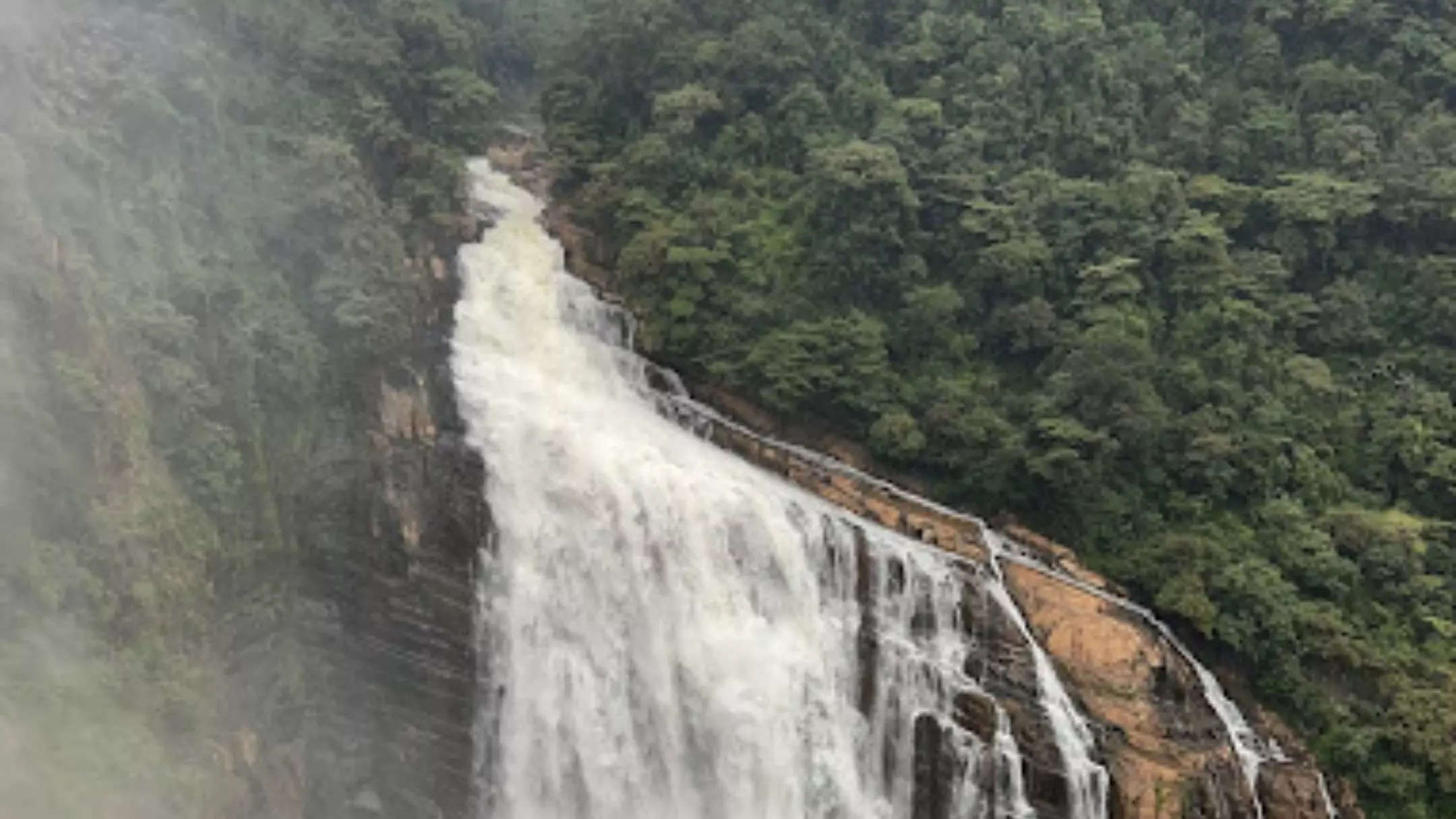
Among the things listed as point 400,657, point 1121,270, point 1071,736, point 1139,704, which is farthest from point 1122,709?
point 400,657

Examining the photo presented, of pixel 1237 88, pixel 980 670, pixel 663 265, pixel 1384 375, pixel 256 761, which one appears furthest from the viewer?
pixel 1237 88

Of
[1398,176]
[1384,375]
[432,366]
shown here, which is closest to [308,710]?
[432,366]

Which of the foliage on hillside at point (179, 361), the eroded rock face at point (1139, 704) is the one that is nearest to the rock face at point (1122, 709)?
the eroded rock face at point (1139, 704)

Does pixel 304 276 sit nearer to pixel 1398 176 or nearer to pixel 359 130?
pixel 359 130

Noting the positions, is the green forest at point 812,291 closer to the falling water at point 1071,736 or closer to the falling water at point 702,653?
the falling water at point 1071,736

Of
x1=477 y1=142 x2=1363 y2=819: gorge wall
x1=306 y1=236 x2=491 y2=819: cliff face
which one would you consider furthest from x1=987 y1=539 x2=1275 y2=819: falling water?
x1=306 y1=236 x2=491 y2=819: cliff face

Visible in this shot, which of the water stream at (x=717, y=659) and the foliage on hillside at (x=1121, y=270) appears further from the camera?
the foliage on hillside at (x=1121, y=270)

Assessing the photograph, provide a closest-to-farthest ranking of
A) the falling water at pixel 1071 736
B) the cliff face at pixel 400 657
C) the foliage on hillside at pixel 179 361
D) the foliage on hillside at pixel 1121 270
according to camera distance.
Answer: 1. the foliage on hillside at pixel 179 361
2. the cliff face at pixel 400 657
3. the falling water at pixel 1071 736
4. the foliage on hillside at pixel 1121 270
